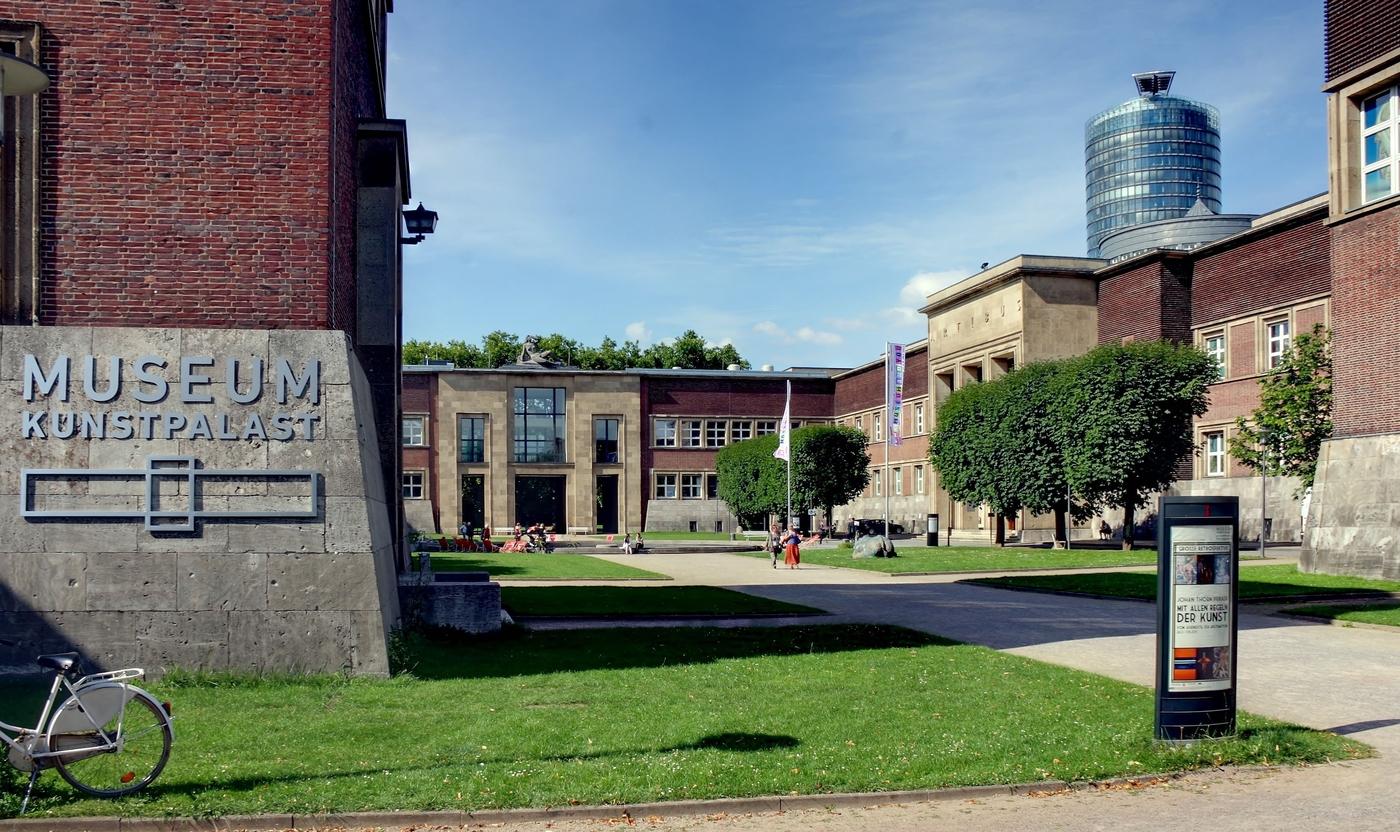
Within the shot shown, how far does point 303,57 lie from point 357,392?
3.75 m

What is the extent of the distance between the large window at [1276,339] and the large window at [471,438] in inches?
1884

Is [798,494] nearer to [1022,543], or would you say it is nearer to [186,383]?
[1022,543]

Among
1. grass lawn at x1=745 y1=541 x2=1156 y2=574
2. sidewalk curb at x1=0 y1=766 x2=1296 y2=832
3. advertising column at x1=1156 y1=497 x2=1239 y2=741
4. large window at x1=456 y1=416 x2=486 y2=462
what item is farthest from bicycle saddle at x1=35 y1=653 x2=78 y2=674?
large window at x1=456 y1=416 x2=486 y2=462

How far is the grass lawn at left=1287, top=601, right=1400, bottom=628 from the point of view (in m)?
18.0

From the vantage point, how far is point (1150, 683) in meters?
12.6

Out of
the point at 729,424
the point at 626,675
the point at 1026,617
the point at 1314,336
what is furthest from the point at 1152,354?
the point at 729,424

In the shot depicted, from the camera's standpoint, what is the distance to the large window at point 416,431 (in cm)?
7850

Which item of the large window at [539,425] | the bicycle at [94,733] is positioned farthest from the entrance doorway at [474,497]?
the bicycle at [94,733]

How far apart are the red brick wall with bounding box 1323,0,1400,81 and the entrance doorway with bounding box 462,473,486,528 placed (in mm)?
58934

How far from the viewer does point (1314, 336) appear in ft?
124

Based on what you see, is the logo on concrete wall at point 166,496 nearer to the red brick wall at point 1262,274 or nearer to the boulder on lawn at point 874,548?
the boulder on lawn at point 874,548

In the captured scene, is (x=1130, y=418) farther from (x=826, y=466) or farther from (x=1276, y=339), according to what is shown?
(x=826, y=466)

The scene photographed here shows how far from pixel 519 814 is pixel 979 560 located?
30749 mm

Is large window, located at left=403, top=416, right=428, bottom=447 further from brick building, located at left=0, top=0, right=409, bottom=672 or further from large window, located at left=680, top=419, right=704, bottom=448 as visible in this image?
brick building, located at left=0, top=0, right=409, bottom=672
